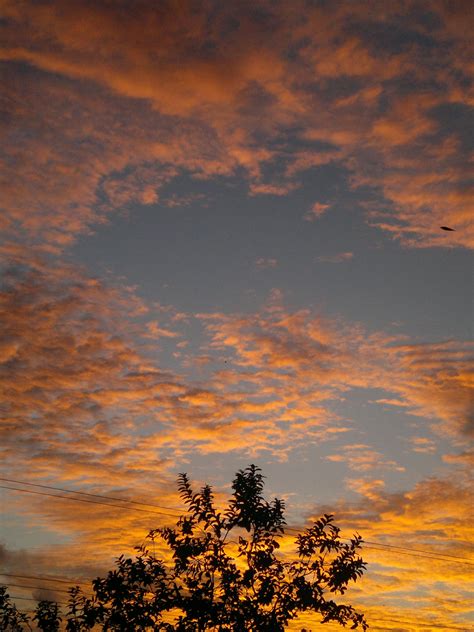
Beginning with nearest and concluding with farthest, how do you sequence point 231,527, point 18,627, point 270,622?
1. point 270,622
2. point 231,527
3. point 18,627

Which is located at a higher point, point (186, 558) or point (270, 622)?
point (186, 558)

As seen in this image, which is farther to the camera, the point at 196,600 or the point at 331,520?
the point at 331,520

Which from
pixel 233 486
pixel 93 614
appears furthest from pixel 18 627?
pixel 233 486

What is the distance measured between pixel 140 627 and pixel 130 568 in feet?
5.98

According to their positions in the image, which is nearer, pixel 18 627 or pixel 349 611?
pixel 349 611

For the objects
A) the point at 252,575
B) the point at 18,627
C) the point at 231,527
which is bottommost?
the point at 18,627

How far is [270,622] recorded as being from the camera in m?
21.0

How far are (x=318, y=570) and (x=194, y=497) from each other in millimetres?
4711

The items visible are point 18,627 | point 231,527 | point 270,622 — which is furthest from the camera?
point 18,627

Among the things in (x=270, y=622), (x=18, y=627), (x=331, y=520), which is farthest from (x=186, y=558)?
(x=18, y=627)

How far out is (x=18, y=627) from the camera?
29281 mm

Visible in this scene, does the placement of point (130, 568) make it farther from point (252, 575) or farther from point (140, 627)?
point (252, 575)

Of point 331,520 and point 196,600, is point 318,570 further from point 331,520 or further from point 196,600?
point 196,600

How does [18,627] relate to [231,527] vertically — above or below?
below
